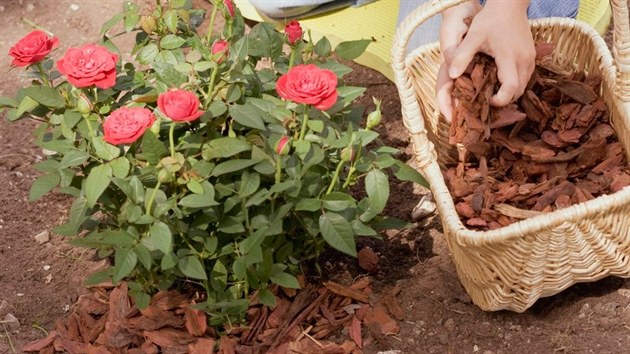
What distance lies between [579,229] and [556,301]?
1.06 ft

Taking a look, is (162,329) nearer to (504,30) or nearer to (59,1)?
(504,30)

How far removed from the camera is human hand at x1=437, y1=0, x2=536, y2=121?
1845 millimetres

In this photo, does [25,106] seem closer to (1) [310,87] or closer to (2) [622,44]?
(1) [310,87]

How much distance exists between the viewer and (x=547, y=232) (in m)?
1.63

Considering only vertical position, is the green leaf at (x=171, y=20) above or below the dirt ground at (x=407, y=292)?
above

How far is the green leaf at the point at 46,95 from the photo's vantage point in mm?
1669

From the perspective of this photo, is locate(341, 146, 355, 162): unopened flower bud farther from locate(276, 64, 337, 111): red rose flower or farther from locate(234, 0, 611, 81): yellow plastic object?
locate(234, 0, 611, 81): yellow plastic object

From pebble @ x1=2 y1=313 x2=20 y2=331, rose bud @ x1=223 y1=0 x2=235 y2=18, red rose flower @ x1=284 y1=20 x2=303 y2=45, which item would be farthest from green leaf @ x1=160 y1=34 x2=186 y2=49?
pebble @ x1=2 y1=313 x2=20 y2=331

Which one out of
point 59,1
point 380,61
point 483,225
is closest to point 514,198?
point 483,225

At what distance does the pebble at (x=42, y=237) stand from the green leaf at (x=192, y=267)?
25.0 inches

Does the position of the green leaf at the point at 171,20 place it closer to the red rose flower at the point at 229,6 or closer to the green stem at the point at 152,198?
the red rose flower at the point at 229,6

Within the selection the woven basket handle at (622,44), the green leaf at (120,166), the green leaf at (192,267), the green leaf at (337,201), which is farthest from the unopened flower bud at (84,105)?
the woven basket handle at (622,44)

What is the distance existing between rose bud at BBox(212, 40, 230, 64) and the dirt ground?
17.4 inches

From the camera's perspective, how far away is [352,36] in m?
2.74
